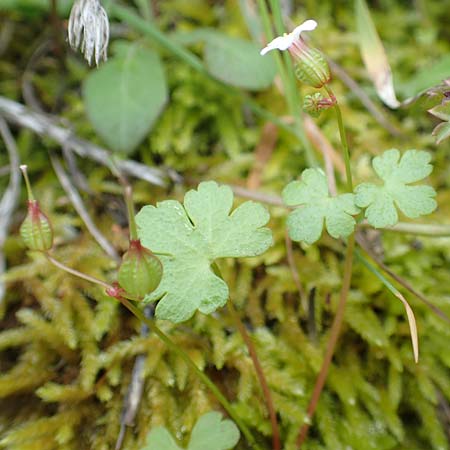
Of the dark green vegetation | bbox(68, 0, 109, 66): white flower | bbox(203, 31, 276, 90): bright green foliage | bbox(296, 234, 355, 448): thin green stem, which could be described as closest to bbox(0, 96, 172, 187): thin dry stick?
the dark green vegetation

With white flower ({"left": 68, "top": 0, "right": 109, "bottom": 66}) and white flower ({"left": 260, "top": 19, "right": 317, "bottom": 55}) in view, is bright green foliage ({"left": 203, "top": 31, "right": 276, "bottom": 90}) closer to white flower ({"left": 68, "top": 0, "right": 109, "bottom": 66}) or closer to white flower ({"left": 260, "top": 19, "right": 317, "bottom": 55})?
white flower ({"left": 68, "top": 0, "right": 109, "bottom": 66})

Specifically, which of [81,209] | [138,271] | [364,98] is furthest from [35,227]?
[364,98]

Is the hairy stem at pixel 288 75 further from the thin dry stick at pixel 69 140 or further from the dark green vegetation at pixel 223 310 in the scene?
the thin dry stick at pixel 69 140

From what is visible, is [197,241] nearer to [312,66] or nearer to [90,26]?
[312,66]

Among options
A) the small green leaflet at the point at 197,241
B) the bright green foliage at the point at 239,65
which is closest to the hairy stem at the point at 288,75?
the bright green foliage at the point at 239,65

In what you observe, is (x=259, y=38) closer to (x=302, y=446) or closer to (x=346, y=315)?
(x=346, y=315)
